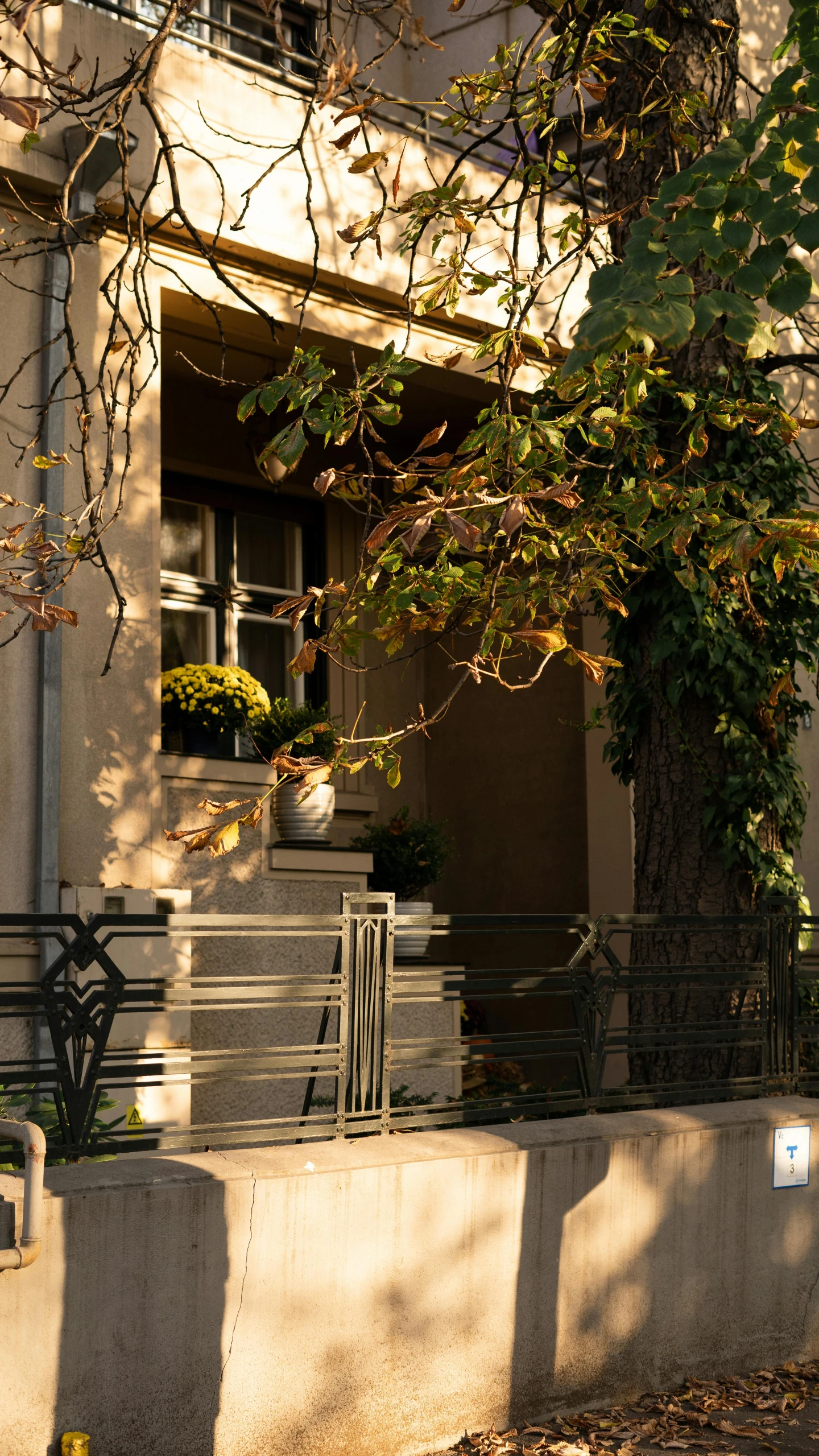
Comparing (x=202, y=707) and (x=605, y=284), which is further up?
(x=605, y=284)

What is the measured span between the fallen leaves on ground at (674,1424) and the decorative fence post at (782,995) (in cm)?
135

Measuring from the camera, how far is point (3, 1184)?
3.86 m

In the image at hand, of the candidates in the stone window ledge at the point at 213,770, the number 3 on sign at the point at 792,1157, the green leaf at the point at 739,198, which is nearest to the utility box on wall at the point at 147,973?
the stone window ledge at the point at 213,770

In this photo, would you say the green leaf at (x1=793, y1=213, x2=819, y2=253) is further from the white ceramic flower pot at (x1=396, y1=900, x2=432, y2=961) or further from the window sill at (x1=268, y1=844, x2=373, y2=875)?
the white ceramic flower pot at (x1=396, y1=900, x2=432, y2=961)

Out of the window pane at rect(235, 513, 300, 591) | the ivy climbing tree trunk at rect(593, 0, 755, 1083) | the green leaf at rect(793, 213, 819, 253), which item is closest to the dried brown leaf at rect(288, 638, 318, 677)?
the green leaf at rect(793, 213, 819, 253)

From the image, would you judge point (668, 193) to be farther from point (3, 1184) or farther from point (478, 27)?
point (478, 27)

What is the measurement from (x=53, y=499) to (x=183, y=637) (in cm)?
332

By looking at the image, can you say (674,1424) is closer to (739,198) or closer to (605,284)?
(605,284)

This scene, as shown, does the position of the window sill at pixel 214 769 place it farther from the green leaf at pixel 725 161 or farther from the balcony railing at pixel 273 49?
the green leaf at pixel 725 161

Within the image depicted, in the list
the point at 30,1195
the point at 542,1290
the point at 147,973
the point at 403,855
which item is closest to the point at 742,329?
the point at 30,1195

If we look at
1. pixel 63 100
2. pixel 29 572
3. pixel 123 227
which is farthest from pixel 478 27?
pixel 29 572

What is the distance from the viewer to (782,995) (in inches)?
257

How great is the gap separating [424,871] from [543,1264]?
4.40 m

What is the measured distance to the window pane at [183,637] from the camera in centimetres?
981
